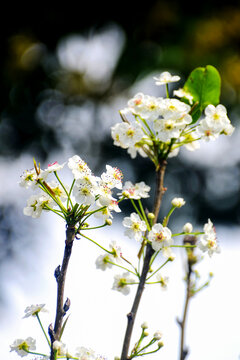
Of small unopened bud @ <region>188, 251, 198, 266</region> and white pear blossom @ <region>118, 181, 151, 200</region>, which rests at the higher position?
small unopened bud @ <region>188, 251, 198, 266</region>

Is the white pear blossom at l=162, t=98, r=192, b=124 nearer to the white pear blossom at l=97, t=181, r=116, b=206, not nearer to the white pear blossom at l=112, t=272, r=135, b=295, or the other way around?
the white pear blossom at l=97, t=181, r=116, b=206

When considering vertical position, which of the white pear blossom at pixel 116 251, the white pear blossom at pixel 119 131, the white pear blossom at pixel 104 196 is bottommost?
the white pear blossom at pixel 116 251

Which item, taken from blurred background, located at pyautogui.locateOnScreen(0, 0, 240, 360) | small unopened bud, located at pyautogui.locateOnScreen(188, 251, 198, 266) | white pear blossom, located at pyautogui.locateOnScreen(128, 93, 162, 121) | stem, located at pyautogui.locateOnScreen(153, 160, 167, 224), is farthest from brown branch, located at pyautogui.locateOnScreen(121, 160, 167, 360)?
blurred background, located at pyautogui.locateOnScreen(0, 0, 240, 360)

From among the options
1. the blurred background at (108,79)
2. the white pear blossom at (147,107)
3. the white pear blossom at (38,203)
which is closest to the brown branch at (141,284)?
the white pear blossom at (147,107)

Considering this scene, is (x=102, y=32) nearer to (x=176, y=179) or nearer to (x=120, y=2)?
(x=120, y=2)

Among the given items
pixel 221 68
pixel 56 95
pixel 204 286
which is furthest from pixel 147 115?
pixel 56 95

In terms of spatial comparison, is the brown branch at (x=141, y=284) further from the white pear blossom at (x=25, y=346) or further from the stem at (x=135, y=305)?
the white pear blossom at (x=25, y=346)

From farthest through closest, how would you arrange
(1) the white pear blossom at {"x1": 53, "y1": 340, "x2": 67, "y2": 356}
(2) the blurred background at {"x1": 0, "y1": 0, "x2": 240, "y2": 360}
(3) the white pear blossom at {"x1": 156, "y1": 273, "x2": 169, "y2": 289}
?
(2) the blurred background at {"x1": 0, "y1": 0, "x2": 240, "y2": 360}, (3) the white pear blossom at {"x1": 156, "y1": 273, "x2": 169, "y2": 289}, (1) the white pear blossom at {"x1": 53, "y1": 340, "x2": 67, "y2": 356}
